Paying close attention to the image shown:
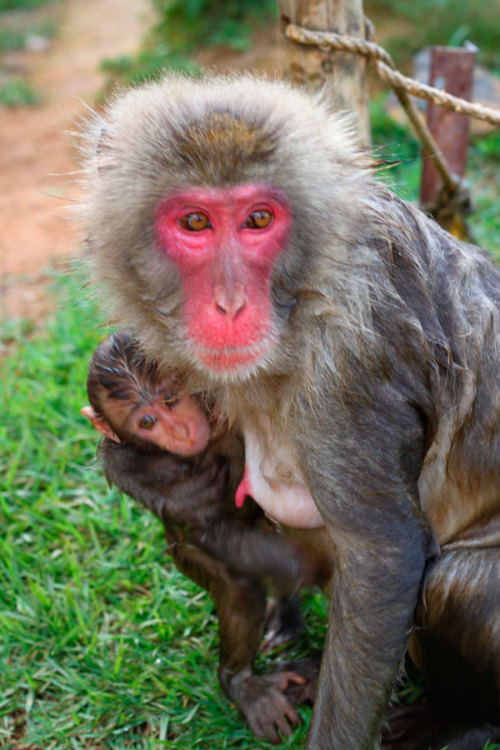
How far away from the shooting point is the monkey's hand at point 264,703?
10.6 ft

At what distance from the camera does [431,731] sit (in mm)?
3043

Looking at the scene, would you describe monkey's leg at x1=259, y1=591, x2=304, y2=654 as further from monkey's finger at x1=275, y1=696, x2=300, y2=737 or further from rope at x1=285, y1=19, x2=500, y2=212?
rope at x1=285, y1=19, x2=500, y2=212

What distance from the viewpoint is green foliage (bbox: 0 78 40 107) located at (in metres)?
11.4

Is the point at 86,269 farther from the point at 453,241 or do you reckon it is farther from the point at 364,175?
the point at 453,241

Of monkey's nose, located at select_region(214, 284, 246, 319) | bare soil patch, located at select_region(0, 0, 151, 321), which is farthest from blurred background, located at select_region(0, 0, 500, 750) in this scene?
monkey's nose, located at select_region(214, 284, 246, 319)

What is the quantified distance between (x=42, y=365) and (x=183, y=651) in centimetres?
230

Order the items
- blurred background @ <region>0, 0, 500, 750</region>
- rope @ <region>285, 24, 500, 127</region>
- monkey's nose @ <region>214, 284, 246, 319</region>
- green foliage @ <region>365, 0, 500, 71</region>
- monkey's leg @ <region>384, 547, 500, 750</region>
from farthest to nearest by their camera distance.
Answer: green foliage @ <region>365, 0, 500, 71</region>
rope @ <region>285, 24, 500, 127</region>
blurred background @ <region>0, 0, 500, 750</region>
monkey's leg @ <region>384, 547, 500, 750</region>
monkey's nose @ <region>214, 284, 246, 319</region>

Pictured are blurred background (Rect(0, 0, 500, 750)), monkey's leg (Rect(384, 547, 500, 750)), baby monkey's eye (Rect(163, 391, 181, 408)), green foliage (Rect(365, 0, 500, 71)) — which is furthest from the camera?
green foliage (Rect(365, 0, 500, 71))

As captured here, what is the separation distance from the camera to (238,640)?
3.27m

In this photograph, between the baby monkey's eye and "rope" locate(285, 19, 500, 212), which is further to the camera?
"rope" locate(285, 19, 500, 212)

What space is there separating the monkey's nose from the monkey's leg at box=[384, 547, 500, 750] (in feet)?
3.50

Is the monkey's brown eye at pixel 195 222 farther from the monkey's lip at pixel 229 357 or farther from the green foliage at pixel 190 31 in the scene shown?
the green foliage at pixel 190 31

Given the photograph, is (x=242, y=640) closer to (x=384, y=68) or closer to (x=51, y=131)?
(x=384, y=68)

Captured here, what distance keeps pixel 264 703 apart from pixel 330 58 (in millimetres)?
2780
